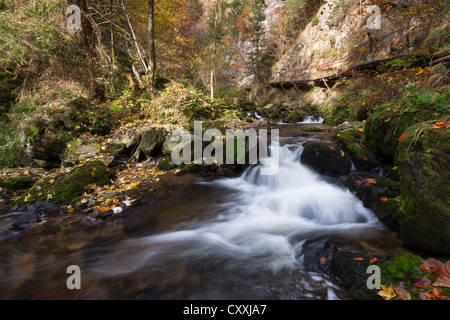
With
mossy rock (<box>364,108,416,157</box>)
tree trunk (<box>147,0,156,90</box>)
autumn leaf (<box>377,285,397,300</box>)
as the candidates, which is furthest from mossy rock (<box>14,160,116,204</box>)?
mossy rock (<box>364,108,416,157</box>)

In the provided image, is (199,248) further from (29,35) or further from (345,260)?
(29,35)

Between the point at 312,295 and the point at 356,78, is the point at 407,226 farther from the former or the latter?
the point at 356,78

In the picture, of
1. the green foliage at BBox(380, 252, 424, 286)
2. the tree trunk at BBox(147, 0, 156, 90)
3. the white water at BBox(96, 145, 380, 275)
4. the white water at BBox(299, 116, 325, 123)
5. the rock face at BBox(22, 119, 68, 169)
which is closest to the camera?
the green foliage at BBox(380, 252, 424, 286)

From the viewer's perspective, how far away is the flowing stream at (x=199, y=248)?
261cm

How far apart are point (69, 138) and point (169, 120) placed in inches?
143

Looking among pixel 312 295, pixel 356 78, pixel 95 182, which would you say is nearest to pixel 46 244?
pixel 95 182

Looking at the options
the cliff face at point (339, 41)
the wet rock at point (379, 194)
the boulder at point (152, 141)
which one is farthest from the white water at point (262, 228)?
the cliff face at point (339, 41)

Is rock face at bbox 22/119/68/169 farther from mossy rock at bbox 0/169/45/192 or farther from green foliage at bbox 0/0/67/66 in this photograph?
green foliage at bbox 0/0/67/66

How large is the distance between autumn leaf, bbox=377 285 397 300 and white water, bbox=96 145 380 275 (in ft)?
3.63

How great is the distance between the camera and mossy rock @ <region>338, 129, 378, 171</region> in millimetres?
5305

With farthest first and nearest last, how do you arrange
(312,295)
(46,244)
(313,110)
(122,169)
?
(313,110) < (122,169) < (46,244) < (312,295)

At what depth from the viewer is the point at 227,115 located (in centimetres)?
1025

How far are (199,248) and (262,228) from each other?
4.59 feet

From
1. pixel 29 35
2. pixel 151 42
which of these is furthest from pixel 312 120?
pixel 29 35
